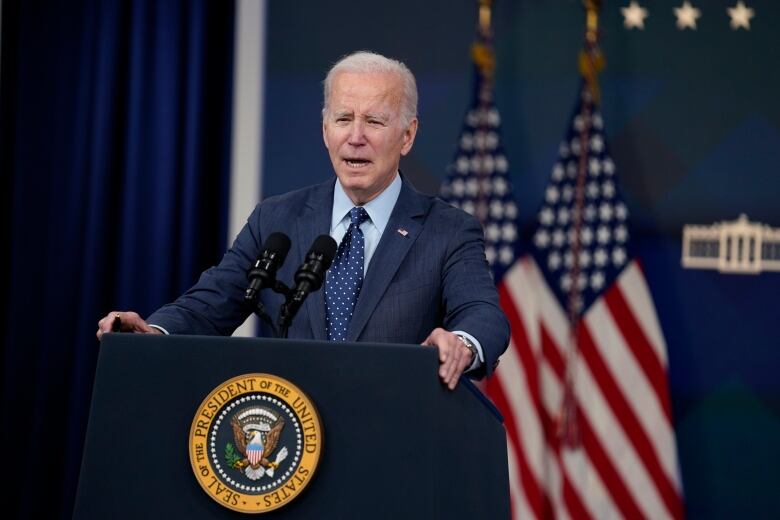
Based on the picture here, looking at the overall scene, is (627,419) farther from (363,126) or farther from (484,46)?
(363,126)

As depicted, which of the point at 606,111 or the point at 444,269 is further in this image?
the point at 606,111

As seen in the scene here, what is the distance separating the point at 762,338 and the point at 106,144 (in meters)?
2.85

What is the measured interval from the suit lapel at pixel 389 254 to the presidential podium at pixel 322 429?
0.55 m

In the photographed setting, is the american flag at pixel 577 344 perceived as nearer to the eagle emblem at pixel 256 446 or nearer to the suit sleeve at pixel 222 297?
the suit sleeve at pixel 222 297

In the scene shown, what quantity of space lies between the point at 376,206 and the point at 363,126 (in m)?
0.20

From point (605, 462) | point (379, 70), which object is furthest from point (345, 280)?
point (605, 462)

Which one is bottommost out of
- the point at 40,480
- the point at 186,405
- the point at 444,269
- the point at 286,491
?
the point at 40,480

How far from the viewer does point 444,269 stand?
2.54 meters

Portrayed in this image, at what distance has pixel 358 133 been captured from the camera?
2.54 metres

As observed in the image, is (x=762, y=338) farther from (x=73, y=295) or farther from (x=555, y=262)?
(x=73, y=295)

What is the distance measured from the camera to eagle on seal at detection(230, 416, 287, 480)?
1857 millimetres

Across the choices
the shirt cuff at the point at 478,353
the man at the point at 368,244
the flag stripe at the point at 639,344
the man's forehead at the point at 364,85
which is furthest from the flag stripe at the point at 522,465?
the shirt cuff at the point at 478,353

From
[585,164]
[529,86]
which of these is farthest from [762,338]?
[529,86]

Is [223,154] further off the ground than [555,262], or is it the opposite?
[223,154]
